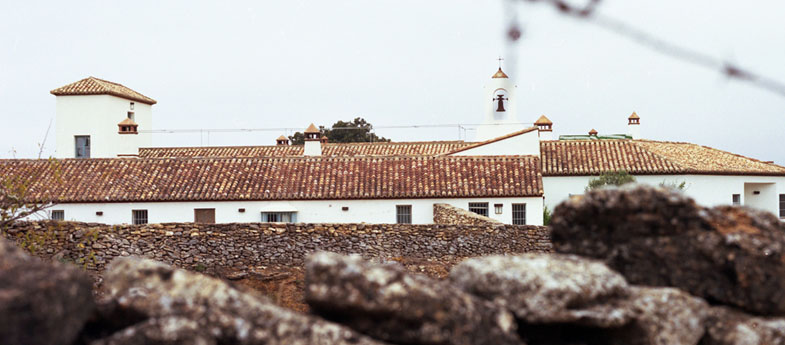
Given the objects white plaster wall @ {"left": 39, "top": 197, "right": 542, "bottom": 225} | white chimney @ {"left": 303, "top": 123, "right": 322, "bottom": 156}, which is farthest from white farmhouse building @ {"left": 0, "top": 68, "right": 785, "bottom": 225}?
white chimney @ {"left": 303, "top": 123, "right": 322, "bottom": 156}

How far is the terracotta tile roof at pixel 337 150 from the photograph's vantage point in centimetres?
4475

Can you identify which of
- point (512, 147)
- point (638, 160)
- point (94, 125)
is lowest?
point (638, 160)

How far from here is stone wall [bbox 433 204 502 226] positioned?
2195cm

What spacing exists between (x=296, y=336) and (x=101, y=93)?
53490 mm

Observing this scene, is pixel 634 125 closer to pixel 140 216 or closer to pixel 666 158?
pixel 666 158

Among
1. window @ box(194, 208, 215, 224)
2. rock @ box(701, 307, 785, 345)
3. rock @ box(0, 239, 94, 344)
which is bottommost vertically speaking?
window @ box(194, 208, 215, 224)

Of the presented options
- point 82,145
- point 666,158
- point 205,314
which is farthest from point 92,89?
point 205,314

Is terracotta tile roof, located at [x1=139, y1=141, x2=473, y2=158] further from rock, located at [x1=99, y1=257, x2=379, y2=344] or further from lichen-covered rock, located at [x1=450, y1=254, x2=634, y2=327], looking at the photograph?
rock, located at [x1=99, y1=257, x2=379, y2=344]

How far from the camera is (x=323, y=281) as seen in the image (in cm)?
384

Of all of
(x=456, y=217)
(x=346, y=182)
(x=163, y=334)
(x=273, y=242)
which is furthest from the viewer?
(x=346, y=182)

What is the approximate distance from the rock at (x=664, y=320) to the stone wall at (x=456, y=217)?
16.6 m

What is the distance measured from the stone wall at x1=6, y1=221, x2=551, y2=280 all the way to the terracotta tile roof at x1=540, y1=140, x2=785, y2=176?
16.6 meters

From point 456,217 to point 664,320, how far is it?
20610 mm

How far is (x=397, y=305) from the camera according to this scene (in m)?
3.71
